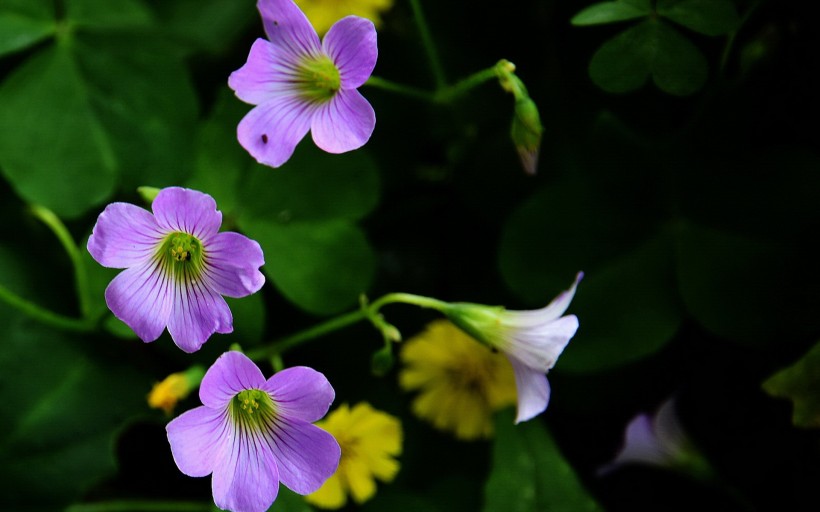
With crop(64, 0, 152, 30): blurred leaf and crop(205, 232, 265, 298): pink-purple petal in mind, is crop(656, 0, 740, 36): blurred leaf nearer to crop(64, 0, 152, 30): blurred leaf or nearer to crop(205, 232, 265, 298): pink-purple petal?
crop(205, 232, 265, 298): pink-purple petal

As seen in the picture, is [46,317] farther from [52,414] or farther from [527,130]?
[527,130]

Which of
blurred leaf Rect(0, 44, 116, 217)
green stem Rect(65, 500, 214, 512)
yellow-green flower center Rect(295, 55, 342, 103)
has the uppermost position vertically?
yellow-green flower center Rect(295, 55, 342, 103)

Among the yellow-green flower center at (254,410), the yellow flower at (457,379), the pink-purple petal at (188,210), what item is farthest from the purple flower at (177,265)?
the yellow flower at (457,379)

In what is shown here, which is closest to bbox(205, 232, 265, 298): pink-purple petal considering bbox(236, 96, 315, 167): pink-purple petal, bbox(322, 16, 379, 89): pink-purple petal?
bbox(236, 96, 315, 167): pink-purple petal

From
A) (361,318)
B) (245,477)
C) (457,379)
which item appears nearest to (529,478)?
(457,379)

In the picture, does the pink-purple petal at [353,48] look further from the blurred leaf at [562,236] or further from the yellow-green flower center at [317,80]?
the blurred leaf at [562,236]
